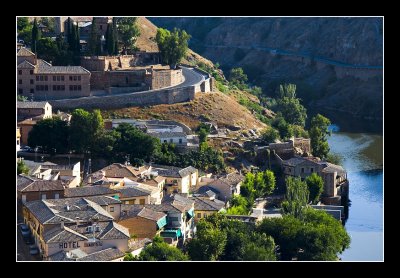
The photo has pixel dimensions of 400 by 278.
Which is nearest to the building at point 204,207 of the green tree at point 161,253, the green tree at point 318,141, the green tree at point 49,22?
the green tree at point 161,253

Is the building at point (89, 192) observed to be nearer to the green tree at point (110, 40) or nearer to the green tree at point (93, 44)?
the green tree at point (93, 44)

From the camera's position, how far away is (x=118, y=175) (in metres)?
33.5

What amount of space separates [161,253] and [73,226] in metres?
2.29

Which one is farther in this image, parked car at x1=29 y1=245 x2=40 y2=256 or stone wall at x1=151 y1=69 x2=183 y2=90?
stone wall at x1=151 y1=69 x2=183 y2=90

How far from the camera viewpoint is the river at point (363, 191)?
3185 cm

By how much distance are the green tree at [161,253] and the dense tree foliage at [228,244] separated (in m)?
0.96

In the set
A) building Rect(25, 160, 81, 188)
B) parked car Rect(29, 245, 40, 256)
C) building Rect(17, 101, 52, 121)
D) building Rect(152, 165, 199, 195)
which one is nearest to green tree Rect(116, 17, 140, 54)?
building Rect(17, 101, 52, 121)

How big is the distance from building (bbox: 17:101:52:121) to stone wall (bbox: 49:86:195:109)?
1.88 meters

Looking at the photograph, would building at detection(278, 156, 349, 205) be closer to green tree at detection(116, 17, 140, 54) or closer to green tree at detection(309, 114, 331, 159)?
green tree at detection(309, 114, 331, 159)

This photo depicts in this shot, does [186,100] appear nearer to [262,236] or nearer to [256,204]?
[256,204]

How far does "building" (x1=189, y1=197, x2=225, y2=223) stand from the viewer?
3159 cm

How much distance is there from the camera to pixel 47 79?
40.6m

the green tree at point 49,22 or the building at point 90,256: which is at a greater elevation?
the green tree at point 49,22

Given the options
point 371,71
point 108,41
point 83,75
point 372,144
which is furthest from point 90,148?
point 371,71
